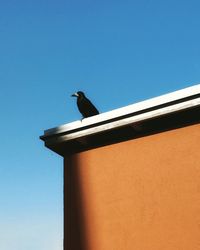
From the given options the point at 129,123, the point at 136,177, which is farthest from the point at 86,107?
the point at 136,177

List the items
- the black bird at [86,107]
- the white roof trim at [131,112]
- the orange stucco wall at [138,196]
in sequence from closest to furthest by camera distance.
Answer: the orange stucco wall at [138,196] < the white roof trim at [131,112] < the black bird at [86,107]

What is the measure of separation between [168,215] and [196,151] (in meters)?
0.93

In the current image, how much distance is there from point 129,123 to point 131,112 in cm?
17

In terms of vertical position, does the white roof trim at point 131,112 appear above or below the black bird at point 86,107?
below

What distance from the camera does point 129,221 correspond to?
4.81 meters

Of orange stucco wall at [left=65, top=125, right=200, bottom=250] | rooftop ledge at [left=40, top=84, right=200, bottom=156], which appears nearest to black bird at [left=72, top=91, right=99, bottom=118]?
rooftop ledge at [left=40, top=84, right=200, bottom=156]

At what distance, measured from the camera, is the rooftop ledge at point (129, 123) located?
4.81 m

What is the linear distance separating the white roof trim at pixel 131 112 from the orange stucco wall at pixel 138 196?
34 centimetres

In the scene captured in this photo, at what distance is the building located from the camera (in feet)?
14.9

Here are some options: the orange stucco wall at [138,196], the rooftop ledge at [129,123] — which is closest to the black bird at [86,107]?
the rooftop ledge at [129,123]

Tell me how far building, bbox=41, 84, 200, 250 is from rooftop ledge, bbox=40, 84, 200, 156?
0.01m

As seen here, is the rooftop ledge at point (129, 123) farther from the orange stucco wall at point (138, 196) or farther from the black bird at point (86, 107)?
the black bird at point (86, 107)

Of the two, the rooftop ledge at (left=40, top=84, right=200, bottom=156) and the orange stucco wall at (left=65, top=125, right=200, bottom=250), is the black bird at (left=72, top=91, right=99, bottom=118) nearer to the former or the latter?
the rooftop ledge at (left=40, top=84, right=200, bottom=156)

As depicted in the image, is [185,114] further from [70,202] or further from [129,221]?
[70,202]
